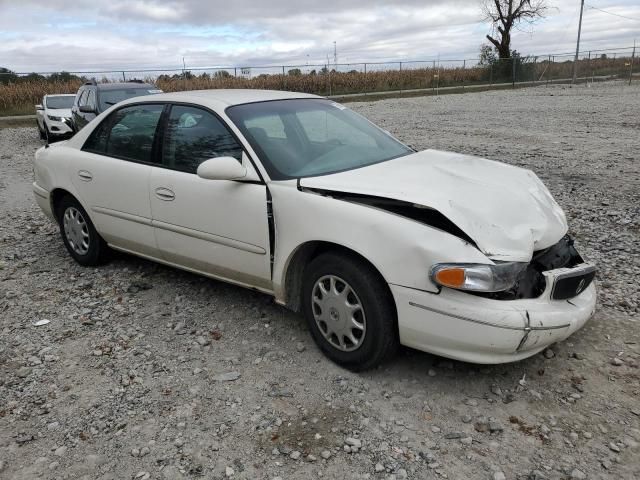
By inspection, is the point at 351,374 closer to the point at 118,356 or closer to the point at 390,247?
the point at 390,247

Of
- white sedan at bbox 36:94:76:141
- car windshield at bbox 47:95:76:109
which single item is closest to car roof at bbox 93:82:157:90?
white sedan at bbox 36:94:76:141

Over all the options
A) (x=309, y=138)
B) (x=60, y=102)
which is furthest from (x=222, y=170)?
(x=60, y=102)

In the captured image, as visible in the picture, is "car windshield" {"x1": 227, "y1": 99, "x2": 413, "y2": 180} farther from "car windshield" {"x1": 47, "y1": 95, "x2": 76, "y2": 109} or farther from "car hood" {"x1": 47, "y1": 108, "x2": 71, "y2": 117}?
"car windshield" {"x1": 47, "y1": 95, "x2": 76, "y2": 109}

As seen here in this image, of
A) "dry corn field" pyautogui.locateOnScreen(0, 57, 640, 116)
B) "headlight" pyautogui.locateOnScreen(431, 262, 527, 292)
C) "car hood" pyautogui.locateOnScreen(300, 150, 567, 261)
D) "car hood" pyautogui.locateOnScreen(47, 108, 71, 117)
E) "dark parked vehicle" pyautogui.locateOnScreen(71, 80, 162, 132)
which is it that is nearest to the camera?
"headlight" pyautogui.locateOnScreen(431, 262, 527, 292)

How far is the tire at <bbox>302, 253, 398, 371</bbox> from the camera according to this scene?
3014mm

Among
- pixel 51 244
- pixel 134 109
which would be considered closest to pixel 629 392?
pixel 134 109

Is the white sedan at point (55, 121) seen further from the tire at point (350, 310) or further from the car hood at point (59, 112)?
the tire at point (350, 310)

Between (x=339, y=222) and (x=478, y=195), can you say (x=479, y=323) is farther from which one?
(x=339, y=222)

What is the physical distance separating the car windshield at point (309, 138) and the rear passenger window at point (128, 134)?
0.84 meters

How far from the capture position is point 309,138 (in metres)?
3.99

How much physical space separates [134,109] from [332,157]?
1.86 m

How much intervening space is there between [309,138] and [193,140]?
860 millimetres

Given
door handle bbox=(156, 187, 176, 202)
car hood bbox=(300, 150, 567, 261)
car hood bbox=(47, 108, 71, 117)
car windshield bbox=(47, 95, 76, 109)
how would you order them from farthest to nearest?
car windshield bbox=(47, 95, 76, 109), car hood bbox=(47, 108, 71, 117), door handle bbox=(156, 187, 176, 202), car hood bbox=(300, 150, 567, 261)

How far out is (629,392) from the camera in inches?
117
